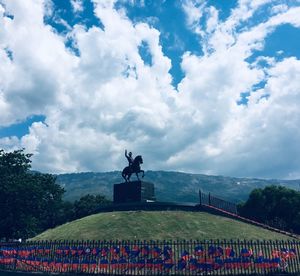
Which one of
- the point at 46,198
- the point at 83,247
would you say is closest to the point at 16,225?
the point at 46,198

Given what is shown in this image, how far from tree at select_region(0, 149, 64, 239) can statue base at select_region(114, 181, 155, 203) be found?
13.8 meters

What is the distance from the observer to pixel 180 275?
60.5 feet

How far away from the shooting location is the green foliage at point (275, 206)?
5847 centimetres

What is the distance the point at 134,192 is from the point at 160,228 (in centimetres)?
1042

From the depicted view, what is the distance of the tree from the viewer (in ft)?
141

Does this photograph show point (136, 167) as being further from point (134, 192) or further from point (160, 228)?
point (160, 228)

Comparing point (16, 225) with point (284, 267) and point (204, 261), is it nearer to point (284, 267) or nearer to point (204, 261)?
point (204, 261)

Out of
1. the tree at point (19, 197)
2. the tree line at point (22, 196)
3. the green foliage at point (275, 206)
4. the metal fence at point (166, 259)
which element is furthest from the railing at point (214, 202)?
the tree at point (19, 197)

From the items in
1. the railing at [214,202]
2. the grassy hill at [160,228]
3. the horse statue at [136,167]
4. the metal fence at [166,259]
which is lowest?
the metal fence at [166,259]


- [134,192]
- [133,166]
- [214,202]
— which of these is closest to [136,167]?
[133,166]

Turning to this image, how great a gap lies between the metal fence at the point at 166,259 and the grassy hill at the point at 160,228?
218 inches

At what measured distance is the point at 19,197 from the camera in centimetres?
4378

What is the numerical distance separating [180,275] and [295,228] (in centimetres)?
4476

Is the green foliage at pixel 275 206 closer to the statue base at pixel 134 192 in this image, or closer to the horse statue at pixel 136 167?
the statue base at pixel 134 192
